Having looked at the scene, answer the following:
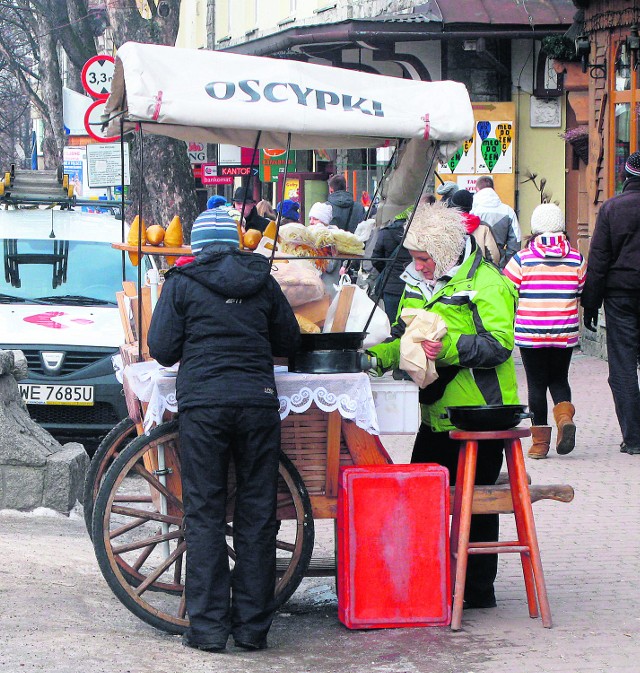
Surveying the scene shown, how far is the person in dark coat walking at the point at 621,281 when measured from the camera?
9.62 metres

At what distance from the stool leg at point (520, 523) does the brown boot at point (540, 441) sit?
4.03 m

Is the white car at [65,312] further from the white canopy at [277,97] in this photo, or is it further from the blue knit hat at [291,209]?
the white canopy at [277,97]

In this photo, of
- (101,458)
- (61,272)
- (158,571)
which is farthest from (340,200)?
(158,571)

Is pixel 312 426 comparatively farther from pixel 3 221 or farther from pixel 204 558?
pixel 3 221

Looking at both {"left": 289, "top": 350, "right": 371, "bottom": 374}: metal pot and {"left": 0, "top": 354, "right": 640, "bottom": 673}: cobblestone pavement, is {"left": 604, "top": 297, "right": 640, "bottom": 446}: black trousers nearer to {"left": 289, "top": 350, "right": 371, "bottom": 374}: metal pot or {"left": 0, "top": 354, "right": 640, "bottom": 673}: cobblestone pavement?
{"left": 0, "top": 354, "right": 640, "bottom": 673}: cobblestone pavement

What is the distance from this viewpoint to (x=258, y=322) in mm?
5445

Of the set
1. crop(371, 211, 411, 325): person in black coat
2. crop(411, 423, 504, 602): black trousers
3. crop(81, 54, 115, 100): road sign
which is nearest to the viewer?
crop(411, 423, 504, 602): black trousers

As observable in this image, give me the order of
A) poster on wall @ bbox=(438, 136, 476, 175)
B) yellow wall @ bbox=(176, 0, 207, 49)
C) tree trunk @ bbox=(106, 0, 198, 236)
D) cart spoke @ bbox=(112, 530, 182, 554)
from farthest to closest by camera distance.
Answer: yellow wall @ bbox=(176, 0, 207, 49) < poster on wall @ bbox=(438, 136, 476, 175) < tree trunk @ bbox=(106, 0, 198, 236) < cart spoke @ bbox=(112, 530, 182, 554)

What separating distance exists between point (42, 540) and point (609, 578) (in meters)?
3.03

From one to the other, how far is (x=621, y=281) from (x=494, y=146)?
1159 centimetres

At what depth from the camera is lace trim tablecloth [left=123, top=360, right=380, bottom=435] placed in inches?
220

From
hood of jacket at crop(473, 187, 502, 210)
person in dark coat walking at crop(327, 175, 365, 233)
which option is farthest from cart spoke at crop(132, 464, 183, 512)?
person in dark coat walking at crop(327, 175, 365, 233)

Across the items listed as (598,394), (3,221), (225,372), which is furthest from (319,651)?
(598,394)

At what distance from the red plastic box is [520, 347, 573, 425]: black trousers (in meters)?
4.41
